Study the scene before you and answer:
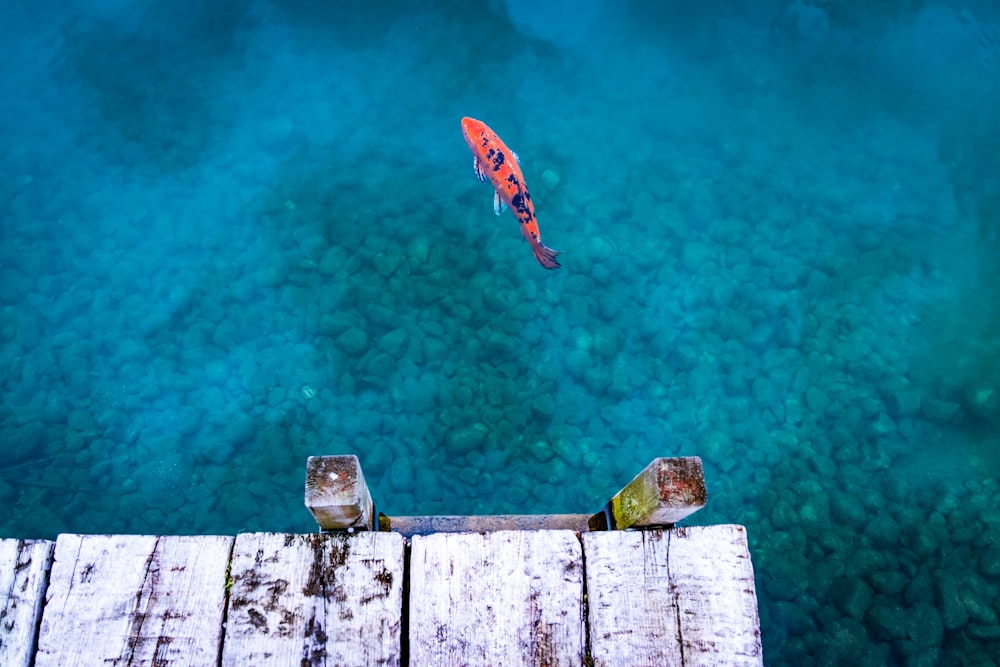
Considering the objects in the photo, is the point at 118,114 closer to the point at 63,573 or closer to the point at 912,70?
the point at 63,573

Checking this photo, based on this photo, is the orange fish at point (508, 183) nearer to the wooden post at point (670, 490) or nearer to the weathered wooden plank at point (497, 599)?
the wooden post at point (670, 490)

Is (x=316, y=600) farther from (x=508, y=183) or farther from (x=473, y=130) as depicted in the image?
(x=473, y=130)

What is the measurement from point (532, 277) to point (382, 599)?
417 centimetres

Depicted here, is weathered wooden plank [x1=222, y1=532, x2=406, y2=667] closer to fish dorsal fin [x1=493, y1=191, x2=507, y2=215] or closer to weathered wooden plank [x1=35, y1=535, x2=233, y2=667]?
weathered wooden plank [x1=35, y1=535, x2=233, y2=667]

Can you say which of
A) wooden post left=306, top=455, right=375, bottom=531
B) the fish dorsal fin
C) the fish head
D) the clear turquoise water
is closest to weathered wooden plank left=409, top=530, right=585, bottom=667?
wooden post left=306, top=455, right=375, bottom=531

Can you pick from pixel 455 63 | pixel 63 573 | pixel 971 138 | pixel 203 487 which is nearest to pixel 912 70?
pixel 971 138

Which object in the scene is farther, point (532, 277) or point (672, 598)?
point (532, 277)

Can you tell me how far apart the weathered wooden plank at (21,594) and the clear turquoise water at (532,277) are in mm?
2513

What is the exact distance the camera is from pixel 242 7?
29.4ft

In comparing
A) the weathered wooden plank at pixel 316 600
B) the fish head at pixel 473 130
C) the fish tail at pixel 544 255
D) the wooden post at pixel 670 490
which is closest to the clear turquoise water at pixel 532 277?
the fish tail at pixel 544 255

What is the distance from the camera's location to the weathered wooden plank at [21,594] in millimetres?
3197

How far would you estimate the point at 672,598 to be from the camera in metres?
3.32

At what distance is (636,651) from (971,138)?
26.3 ft

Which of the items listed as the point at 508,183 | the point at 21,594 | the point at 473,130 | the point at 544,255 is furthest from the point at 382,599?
the point at 473,130
